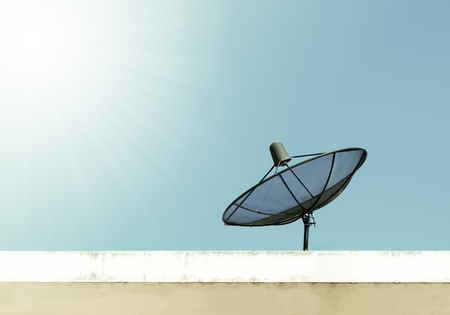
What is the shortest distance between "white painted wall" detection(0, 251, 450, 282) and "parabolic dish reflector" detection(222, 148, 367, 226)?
4.56 ft

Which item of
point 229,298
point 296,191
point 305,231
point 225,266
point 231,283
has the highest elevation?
point 296,191

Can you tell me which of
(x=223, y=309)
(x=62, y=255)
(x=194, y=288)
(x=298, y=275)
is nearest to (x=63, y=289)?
(x=62, y=255)

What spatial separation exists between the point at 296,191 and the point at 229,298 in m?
2.24

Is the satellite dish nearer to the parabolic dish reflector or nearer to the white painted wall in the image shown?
the parabolic dish reflector

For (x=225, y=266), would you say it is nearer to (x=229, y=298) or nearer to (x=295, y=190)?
(x=229, y=298)

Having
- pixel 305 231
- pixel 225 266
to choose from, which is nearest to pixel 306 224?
pixel 305 231

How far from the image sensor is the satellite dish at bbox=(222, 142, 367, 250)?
5.93 metres

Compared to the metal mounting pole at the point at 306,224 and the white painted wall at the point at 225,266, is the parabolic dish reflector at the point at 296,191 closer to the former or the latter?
the metal mounting pole at the point at 306,224

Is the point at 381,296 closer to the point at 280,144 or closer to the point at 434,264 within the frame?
the point at 434,264

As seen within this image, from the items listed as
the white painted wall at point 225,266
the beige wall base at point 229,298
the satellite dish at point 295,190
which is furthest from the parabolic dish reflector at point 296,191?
the beige wall base at point 229,298

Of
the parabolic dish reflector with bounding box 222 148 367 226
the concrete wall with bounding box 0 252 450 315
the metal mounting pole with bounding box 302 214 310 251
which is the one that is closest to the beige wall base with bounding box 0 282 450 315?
the concrete wall with bounding box 0 252 450 315

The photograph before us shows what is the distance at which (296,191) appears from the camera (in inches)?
250

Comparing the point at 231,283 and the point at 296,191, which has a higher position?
the point at 296,191

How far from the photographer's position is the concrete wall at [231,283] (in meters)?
5.02
